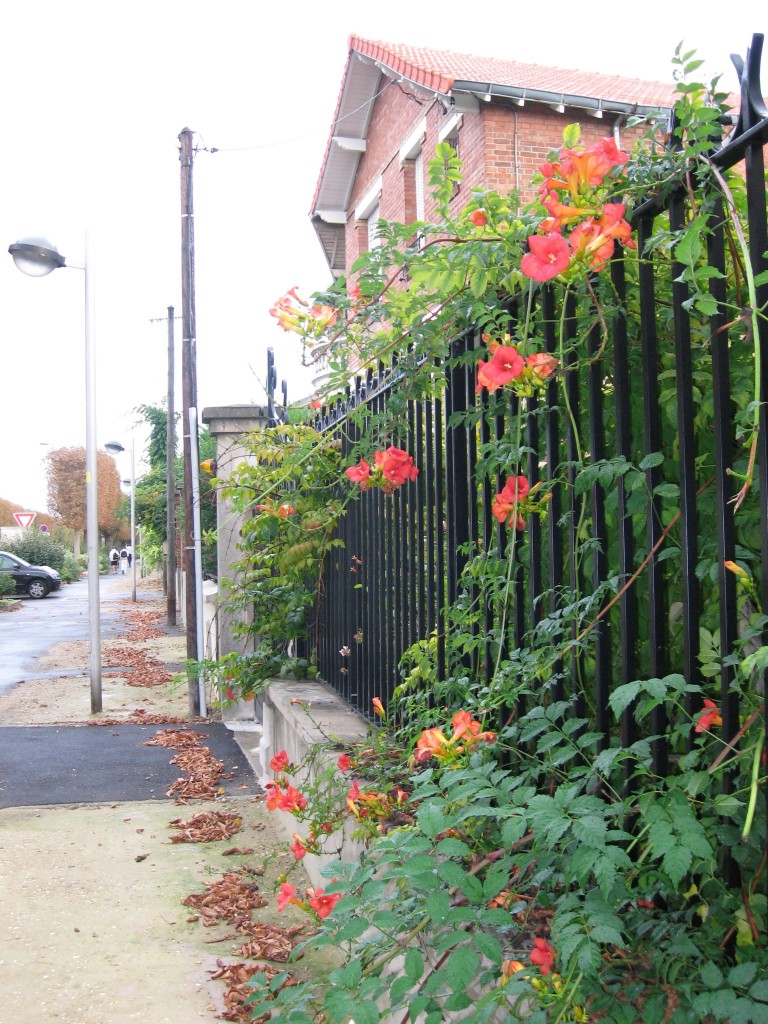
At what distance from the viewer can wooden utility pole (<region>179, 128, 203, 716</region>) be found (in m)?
9.54

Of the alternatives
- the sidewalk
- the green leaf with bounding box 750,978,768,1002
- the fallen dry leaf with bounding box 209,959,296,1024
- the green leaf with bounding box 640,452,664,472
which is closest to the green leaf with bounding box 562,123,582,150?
the green leaf with bounding box 640,452,664,472

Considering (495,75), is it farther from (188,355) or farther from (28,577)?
(28,577)

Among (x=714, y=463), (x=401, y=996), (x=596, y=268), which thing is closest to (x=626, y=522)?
(x=714, y=463)

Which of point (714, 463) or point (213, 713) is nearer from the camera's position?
point (714, 463)

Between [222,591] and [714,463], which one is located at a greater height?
[714,463]

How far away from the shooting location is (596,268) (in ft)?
6.70

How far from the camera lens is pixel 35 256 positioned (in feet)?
30.5

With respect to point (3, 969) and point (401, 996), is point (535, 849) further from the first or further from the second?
point (3, 969)

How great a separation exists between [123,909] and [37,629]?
17.2 metres

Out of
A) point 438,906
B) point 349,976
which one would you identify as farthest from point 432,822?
point 349,976

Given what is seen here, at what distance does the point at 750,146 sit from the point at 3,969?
346 centimetres

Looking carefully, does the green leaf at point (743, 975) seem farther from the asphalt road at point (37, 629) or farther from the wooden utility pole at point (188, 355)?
the asphalt road at point (37, 629)

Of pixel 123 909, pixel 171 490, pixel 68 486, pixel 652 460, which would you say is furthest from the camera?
pixel 68 486

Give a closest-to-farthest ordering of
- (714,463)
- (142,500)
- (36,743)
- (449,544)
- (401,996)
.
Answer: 1. (401,996)
2. (714,463)
3. (449,544)
4. (36,743)
5. (142,500)
